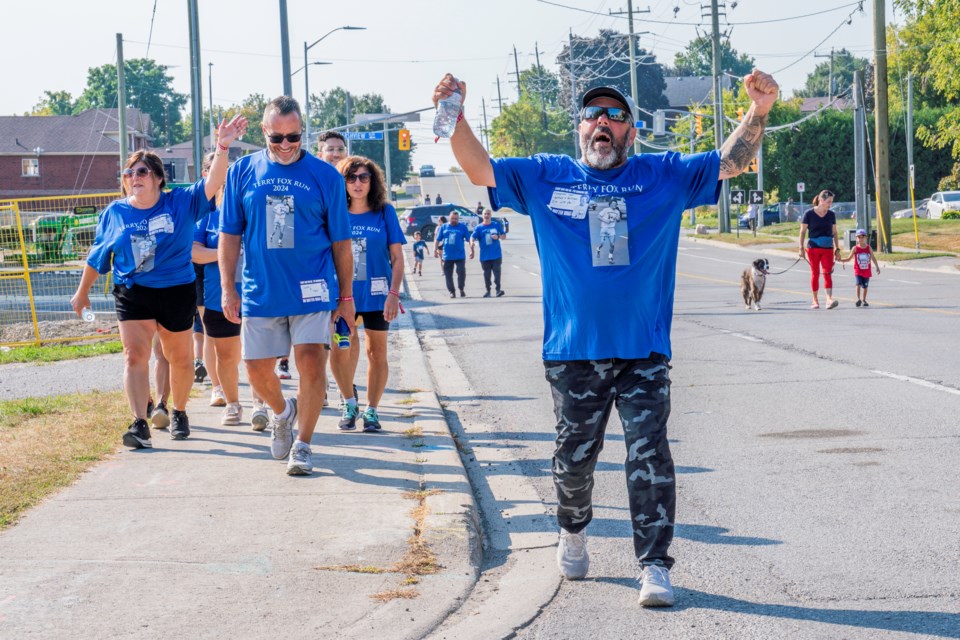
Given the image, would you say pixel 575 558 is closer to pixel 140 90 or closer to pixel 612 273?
pixel 612 273

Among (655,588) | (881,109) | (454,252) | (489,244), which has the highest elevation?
(881,109)

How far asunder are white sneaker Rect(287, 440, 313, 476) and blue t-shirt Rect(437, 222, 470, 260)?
66.7 ft

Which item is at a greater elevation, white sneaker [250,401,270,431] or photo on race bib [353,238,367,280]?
photo on race bib [353,238,367,280]

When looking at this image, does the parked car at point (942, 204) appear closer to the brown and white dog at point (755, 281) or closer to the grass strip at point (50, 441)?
the brown and white dog at point (755, 281)

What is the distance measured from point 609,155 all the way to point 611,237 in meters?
0.34

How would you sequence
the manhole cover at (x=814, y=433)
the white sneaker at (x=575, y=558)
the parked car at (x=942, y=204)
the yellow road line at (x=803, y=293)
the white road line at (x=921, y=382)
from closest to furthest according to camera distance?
the white sneaker at (x=575, y=558) → the manhole cover at (x=814, y=433) → the white road line at (x=921, y=382) → the yellow road line at (x=803, y=293) → the parked car at (x=942, y=204)

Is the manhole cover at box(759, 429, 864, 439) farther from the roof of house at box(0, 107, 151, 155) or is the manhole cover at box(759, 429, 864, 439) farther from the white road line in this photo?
the roof of house at box(0, 107, 151, 155)

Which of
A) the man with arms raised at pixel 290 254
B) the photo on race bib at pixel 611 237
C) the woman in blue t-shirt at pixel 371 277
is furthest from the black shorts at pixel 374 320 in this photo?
the photo on race bib at pixel 611 237

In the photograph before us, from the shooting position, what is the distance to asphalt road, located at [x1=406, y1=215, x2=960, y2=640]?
488 cm

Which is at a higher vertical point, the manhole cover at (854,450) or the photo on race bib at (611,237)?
the photo on race bib at (611,237)

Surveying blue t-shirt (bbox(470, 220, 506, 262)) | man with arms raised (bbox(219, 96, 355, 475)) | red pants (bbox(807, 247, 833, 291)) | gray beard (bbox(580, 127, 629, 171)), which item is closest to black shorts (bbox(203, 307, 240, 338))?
man with arms raised (bbox(219, 96, 355, 475))

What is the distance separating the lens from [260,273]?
7.30 meters

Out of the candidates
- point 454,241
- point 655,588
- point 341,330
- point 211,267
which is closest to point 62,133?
point 454,241

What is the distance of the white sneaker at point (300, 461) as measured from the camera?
7281 mm
